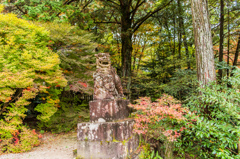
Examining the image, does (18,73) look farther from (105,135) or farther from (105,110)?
(105,135)

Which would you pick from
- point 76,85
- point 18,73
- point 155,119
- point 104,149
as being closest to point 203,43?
point 155,119

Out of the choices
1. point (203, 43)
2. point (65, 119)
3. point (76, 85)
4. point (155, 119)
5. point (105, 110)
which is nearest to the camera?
→ point (155, 119)

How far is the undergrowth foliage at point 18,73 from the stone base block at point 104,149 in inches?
106

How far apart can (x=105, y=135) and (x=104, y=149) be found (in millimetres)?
309

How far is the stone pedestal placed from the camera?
11.2 ft

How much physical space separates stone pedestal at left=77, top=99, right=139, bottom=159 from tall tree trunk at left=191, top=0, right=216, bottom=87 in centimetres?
237

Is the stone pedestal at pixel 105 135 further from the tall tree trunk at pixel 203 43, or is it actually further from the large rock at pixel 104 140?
the tall tree trunk at pixel 203 43

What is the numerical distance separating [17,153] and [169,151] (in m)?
4.73

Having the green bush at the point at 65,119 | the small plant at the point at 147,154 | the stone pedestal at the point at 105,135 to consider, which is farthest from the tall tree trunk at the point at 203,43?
the green bush at the point at 65,119

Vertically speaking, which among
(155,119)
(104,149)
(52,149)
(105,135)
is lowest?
(52,149)

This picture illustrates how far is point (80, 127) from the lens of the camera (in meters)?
3.62

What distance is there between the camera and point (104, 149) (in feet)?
11.1

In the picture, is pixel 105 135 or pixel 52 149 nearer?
pixel 105 135

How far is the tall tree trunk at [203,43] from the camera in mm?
3918
